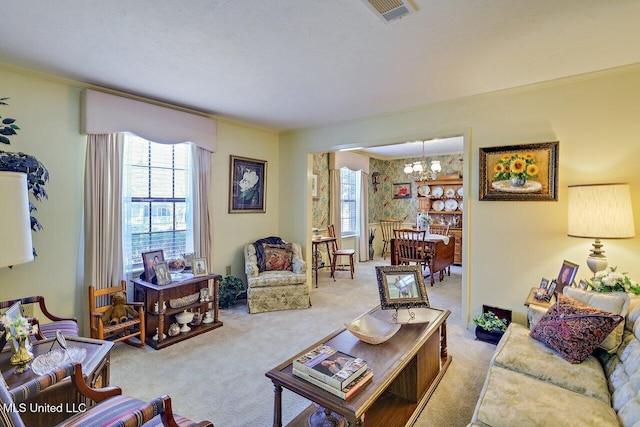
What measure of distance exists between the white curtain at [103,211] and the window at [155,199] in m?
0.15

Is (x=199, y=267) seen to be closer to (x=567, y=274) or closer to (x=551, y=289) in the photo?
(x=551, y=289)

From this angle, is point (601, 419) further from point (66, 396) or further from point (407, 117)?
point (407, 117)

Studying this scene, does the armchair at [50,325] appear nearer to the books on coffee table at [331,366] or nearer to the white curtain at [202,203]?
the white curtain at [202,203]

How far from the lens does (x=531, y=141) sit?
9.77 ft

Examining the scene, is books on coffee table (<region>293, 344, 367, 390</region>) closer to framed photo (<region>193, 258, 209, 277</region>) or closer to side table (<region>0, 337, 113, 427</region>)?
side table (<region>0, 337, 113, 427</region>)

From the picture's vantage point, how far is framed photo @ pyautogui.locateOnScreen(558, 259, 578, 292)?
250cm

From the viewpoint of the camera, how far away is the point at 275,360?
8.95 feet

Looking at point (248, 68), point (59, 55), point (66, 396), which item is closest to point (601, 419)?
point (66, 396)

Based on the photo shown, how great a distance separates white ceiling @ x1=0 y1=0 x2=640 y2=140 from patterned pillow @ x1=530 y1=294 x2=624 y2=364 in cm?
180

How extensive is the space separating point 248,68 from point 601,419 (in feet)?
10.1

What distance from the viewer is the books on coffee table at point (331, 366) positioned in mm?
1471

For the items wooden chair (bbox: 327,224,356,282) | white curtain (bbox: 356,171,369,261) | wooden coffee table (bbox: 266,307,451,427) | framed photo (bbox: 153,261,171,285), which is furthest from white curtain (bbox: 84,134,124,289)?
white curtain (bbox: 356,171,369,261)

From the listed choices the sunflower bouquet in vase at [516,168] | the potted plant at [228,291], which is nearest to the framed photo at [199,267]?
the potted plant at [228,291]

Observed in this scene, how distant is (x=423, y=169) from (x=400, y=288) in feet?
15.0
